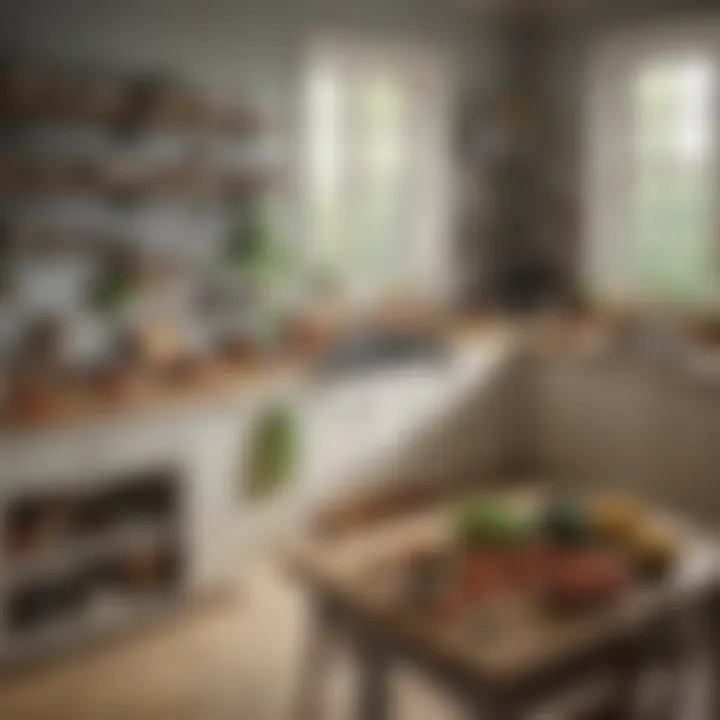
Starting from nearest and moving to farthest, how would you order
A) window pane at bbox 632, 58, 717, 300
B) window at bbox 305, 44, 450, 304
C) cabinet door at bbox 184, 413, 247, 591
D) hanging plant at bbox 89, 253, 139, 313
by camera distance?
window pane at bbox 632, 58, 717, 300, window at bbox 305, 44, 450, 304, cabinet door at bbox 184, 413, 247, 591, hanging plant at bbox 89, 253, 139, 313

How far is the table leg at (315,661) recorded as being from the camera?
3.90 ft

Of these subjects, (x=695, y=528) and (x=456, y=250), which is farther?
(x=456, y=250)

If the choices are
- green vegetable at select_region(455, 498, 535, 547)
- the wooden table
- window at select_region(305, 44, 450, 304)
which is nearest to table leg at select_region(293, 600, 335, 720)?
the wooden table

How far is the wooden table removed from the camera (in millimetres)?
935

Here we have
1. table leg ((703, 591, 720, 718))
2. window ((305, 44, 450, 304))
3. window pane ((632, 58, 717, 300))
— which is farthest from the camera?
window ((305, 44, 450, 304))

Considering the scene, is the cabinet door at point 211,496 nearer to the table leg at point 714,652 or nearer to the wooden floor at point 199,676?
the wooden floor at point 199,676

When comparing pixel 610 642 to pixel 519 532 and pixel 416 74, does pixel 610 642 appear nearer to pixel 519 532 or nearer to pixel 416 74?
pixel 519 532

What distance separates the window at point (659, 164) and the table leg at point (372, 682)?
63 cm

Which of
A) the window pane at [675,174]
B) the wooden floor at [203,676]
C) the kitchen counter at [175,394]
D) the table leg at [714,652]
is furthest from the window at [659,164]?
the wooden floor at [203,676]

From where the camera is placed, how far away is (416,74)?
5.46 ft

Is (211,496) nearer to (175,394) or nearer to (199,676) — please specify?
(175,394)

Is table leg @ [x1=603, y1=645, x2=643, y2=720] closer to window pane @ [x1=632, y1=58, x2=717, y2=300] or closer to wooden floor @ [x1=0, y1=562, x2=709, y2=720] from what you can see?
wooden floor @ [x1=0, y1=562, x2=709, y2=720]

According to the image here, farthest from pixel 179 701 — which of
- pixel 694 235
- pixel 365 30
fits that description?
pixel 365 30

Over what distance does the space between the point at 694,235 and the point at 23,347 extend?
1134mm
